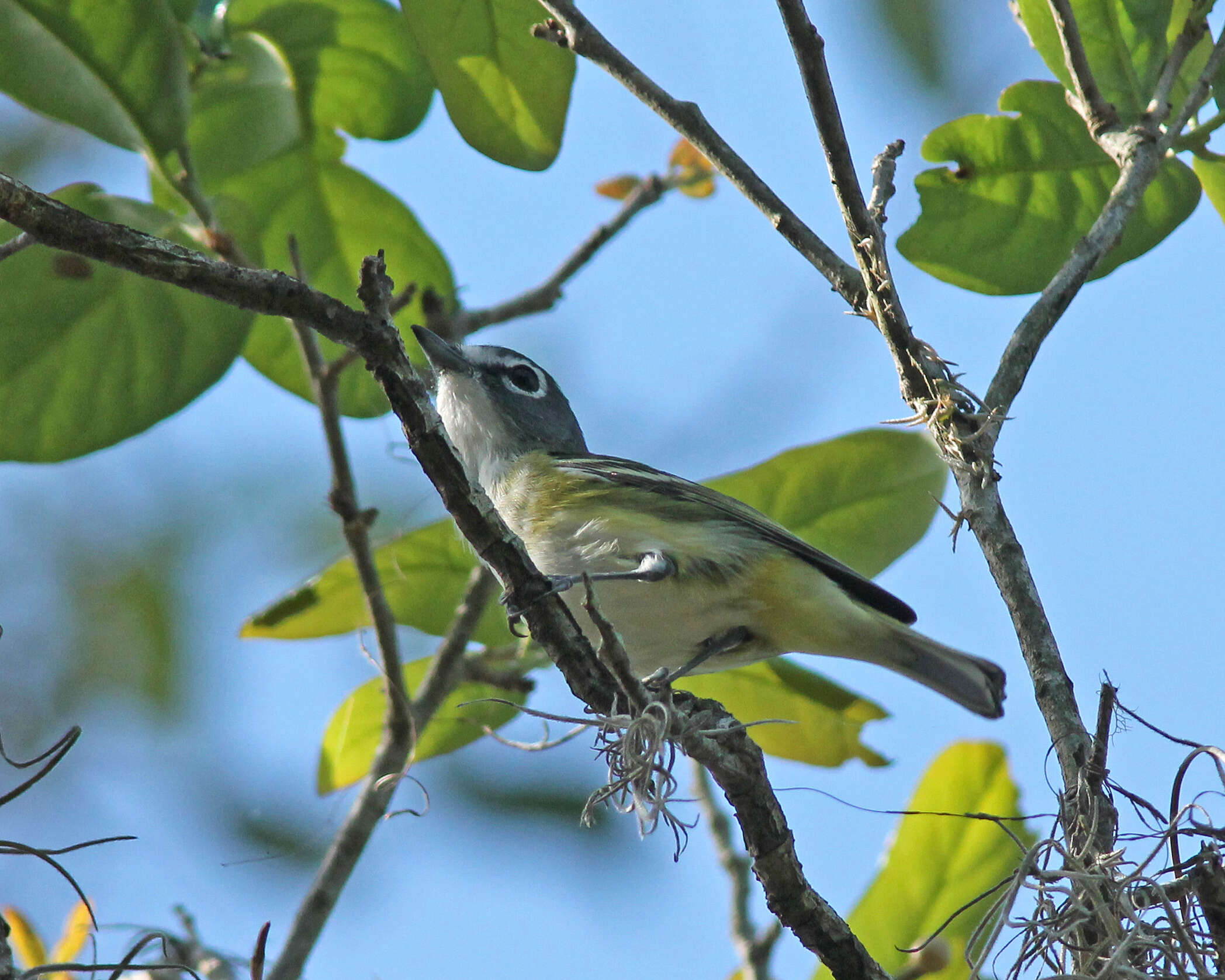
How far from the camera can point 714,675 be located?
11.0 ft

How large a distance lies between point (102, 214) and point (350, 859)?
5.18 ft

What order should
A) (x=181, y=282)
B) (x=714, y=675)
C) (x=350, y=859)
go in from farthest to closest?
(x=714, y=675), (x=350, y=859), (x=181, y=282)

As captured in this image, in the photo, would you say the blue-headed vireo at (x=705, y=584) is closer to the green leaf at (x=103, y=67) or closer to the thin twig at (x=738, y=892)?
the thin twig at (x=738, y=892)

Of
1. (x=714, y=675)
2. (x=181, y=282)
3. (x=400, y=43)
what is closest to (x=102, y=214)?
(x=400, y=43)

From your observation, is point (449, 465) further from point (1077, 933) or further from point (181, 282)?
point (1077, 933)

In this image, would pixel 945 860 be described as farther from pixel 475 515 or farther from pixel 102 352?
pixel 102 352

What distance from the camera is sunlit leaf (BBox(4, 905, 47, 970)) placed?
2.55 m

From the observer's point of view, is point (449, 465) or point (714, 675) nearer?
point (449, 465)

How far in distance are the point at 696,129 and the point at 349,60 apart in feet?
4.25

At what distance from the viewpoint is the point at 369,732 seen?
335cm

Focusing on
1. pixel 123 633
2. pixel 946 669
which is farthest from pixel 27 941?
pixel 123 633

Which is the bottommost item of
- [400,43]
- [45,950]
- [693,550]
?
[45,950]

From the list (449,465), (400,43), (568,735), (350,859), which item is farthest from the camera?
(400,43)

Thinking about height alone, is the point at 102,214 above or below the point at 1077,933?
above
